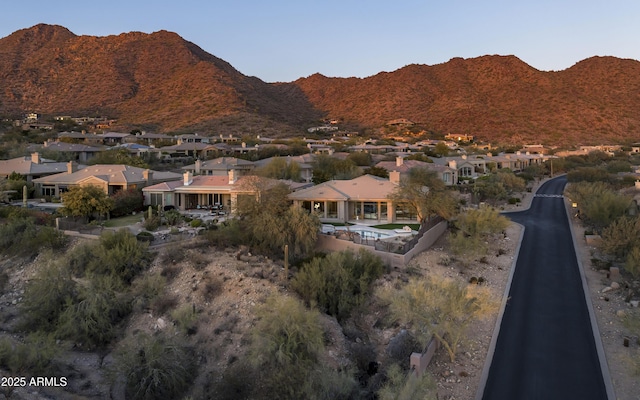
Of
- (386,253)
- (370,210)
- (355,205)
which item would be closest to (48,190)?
(355,205)

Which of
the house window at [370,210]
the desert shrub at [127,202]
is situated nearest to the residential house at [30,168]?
the desert shrub at [127,202]

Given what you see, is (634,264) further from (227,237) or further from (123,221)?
(123,221)

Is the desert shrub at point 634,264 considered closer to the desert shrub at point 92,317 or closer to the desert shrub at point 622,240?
the desert shrub at point 622,240

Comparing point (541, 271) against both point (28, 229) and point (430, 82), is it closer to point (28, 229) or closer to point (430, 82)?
point (28, 229)

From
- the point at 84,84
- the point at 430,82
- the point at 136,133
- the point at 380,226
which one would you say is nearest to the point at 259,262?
the point at 380,226

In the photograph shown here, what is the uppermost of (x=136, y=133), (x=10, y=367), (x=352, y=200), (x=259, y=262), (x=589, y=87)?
(x=589, y=87)

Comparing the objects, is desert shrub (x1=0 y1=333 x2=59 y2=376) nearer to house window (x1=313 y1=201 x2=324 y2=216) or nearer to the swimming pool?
the swimming pool

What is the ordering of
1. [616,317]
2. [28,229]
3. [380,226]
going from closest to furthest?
1. [616,317]
2. [28,229]
3. [380,226]
